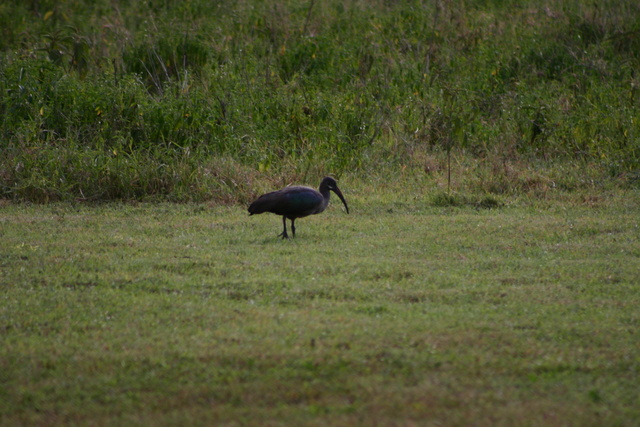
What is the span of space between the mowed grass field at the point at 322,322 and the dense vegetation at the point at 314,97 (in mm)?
1645

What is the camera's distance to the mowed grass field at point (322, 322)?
13.1ft

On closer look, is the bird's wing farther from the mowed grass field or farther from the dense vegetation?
the dense vegetation

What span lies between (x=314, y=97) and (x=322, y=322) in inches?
303

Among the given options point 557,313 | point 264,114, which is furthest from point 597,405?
point 264,114

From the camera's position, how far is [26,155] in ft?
33.7

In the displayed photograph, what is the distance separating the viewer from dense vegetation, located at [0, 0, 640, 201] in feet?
34.4

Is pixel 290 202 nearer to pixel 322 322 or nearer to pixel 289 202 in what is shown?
pixel 289 202

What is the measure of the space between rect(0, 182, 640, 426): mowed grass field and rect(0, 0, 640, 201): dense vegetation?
165 centimetres

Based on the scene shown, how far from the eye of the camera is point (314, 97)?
12523mm

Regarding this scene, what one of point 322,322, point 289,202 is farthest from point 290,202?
point 322,322

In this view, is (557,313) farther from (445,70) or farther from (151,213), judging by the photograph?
(445,70)

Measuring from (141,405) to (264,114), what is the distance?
8517mm

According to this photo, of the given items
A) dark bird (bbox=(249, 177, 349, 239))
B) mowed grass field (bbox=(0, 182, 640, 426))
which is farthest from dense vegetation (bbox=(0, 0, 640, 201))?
dark bird (bbox=(249, 177, 349, 239))

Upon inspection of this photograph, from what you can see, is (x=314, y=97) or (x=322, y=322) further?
(x=314, y=97)
